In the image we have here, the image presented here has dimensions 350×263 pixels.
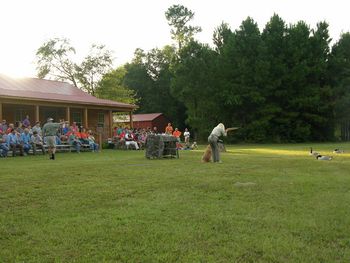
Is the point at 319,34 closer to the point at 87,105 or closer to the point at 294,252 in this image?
the point at 87,105

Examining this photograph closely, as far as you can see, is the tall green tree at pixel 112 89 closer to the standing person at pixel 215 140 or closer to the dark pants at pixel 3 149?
the dark pants at pixel 3 149

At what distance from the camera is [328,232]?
15.6 feet

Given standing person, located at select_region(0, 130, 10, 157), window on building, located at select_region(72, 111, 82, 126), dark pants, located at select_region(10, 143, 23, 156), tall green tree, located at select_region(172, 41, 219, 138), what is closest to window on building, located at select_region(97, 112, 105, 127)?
window on building, located at select_region(72, 111, 82, 126)

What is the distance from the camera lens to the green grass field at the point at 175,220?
4105 mm

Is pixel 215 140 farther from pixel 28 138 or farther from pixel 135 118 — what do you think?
pixel 135 118

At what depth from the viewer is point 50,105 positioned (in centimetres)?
2630

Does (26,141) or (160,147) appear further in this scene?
(26,141)

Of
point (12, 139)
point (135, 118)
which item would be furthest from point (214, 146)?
point (135, 118)

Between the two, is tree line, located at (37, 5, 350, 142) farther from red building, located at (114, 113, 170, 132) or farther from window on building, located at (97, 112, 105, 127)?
window on building, located at (97, 112, 105, 127)

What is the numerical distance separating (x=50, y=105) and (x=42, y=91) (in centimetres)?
298

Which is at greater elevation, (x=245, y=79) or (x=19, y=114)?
(x=245, y=79)

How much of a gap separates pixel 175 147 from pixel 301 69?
82.7 feet

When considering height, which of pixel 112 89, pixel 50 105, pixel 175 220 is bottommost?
pixel 175 220

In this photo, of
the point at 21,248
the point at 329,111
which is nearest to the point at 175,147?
the point at 21,248
